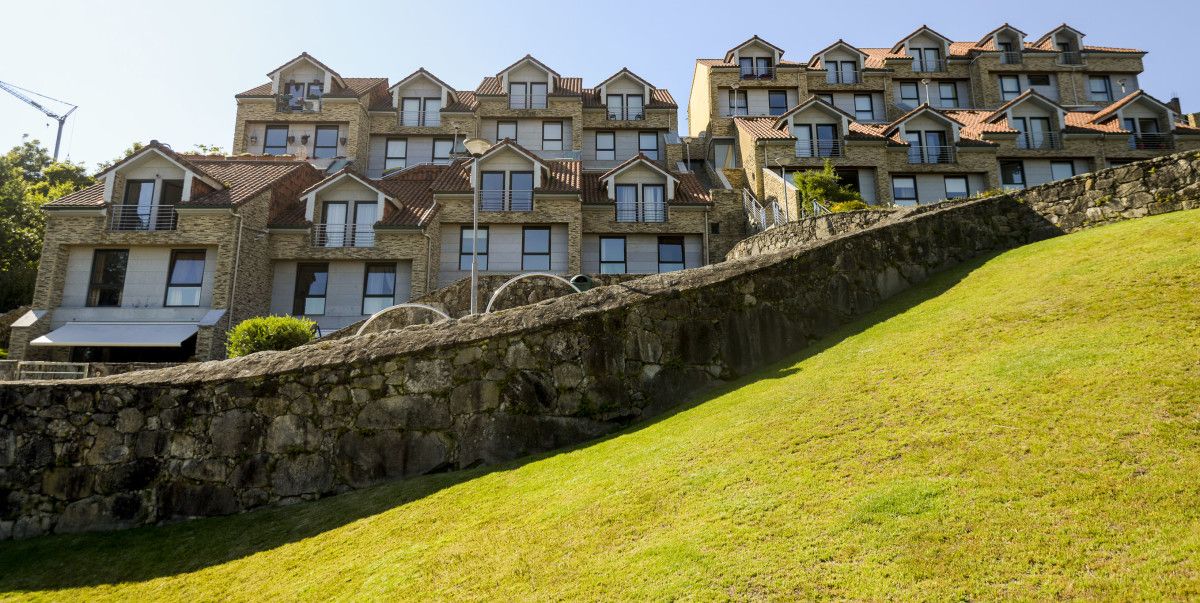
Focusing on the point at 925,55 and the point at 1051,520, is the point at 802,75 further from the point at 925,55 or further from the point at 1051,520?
the point at 1051,520

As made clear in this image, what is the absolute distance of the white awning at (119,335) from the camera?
26875 mm

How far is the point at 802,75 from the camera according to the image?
50375 mm

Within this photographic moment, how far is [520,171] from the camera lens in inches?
1403

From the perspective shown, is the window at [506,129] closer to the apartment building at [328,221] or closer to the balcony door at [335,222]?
the apartment building at [328,221]

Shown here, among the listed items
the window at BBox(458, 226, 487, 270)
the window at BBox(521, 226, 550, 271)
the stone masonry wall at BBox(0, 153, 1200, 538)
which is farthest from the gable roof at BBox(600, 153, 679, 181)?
the stone masonry wall at BBox(0, 153, 1200, 538)

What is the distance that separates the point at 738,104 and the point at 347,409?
4529cm

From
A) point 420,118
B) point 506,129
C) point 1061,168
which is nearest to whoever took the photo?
point 1061,168

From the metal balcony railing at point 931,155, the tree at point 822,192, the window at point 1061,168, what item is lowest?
the tree at point 822,192

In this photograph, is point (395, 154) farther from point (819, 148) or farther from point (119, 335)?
point (819, 148)

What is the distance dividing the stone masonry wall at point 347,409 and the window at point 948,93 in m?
51.6

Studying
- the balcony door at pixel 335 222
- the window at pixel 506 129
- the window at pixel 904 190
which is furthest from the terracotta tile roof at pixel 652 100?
the balcony door at pixel 335 222

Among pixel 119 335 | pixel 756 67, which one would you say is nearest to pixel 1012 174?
pixel 756 67

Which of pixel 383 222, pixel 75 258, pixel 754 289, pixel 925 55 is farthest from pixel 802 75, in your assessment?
pixel 75 258

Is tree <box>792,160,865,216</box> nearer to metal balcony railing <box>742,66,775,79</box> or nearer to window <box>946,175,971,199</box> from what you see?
window <box>946,175,971,199</box>
